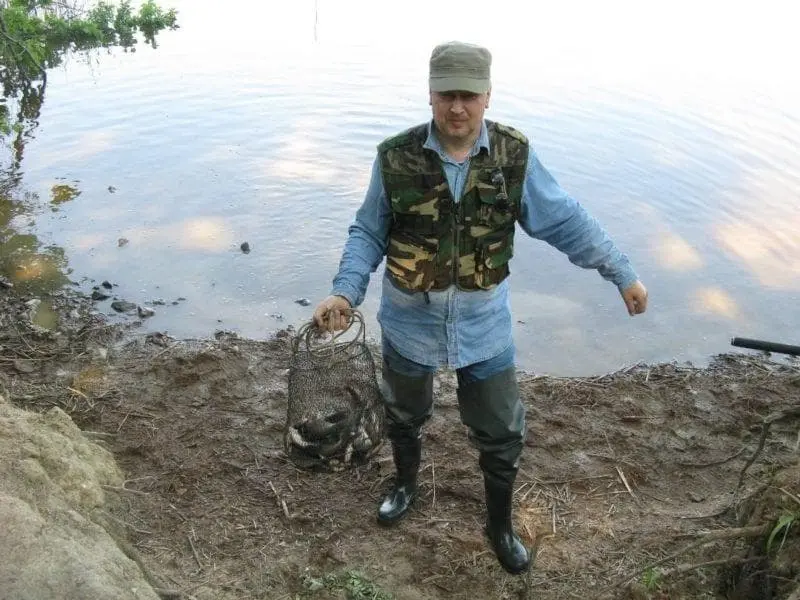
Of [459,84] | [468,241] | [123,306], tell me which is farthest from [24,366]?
[459,84]

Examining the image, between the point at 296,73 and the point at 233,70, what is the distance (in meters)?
1.15

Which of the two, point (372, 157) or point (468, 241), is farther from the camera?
point (372, 157)

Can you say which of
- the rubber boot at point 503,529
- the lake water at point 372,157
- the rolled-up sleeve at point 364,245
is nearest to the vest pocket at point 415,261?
the rolled-up sleeve at point 364,245

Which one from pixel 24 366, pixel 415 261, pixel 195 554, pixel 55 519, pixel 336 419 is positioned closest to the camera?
pixel 55 519

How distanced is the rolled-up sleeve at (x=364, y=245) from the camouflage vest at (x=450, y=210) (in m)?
0.10

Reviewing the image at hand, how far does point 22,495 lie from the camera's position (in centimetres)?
280

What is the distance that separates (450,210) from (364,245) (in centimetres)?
45

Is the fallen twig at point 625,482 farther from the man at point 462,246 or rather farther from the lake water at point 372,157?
the lake water at point 372,157

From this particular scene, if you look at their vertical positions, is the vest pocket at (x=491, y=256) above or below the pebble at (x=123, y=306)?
above

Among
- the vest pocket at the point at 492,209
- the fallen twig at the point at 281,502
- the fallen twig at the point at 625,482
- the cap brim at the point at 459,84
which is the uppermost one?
the cap brim at the point at 459,84

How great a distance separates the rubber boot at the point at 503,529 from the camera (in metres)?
3.42

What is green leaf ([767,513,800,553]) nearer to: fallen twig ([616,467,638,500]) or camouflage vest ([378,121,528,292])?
camouflage vest ([378,121,528,292])

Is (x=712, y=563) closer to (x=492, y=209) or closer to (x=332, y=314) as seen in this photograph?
(x=492, y=209)

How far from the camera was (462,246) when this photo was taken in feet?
9.93
